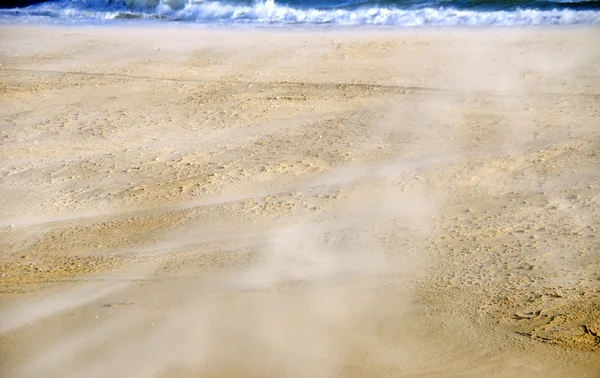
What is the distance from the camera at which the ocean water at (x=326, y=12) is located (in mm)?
12633

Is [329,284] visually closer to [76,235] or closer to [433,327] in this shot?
[433,327]

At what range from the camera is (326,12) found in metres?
14.3

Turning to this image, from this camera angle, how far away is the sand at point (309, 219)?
4.52m

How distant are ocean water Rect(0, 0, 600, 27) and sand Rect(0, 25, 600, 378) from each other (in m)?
2.86

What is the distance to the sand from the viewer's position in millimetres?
4516

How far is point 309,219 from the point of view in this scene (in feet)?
19.3

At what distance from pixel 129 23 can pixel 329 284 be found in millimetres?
10869

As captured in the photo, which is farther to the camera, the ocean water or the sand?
the ocean water

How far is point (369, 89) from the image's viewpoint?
8742 mm

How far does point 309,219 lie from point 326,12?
9.13 m

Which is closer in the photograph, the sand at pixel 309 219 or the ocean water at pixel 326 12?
the sand at pixel 309 219

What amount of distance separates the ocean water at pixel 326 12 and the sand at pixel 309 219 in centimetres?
286

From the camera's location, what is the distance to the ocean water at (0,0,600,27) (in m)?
12.6

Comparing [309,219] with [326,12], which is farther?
[326,12]
